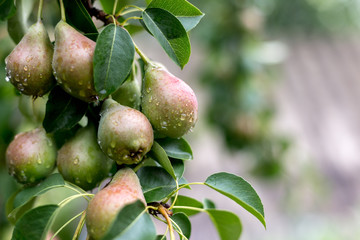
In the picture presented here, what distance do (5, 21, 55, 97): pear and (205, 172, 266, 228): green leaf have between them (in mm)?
288

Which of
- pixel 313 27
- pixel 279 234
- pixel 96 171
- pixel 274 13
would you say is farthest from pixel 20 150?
pixel 313 27

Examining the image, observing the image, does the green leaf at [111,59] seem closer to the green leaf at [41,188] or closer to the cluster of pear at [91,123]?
the cluster of pear at [91,123]

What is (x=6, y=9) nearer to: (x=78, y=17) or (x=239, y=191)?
(x=78, y=17)

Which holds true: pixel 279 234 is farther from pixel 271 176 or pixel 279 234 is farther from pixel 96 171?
pixel 96 171

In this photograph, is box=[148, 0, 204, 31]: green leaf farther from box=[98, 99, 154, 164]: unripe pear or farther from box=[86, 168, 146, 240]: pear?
box=[86, 168, 146, 240]: pear

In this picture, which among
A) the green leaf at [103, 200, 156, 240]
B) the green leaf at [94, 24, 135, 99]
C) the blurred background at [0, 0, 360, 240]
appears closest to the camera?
the green leaf at [103, 200, 156, 240]

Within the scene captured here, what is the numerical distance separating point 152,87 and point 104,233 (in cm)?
24

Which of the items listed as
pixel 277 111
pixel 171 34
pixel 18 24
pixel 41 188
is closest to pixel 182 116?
pixel 171 34

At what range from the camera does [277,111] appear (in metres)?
2.73

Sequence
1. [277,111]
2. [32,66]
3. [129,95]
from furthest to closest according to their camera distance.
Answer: [277,111]
[129,95]
[32,66]

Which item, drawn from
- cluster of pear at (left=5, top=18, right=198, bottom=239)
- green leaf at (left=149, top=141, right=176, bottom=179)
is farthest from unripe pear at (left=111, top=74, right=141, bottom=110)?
green leaf at (left=149, top=141, right=176, bottom=179)

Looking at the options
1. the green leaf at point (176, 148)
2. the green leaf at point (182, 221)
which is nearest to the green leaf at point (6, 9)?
the green leaf at point (176, 148)

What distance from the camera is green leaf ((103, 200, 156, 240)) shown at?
48 centimetres

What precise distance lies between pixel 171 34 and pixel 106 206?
0.28 m
